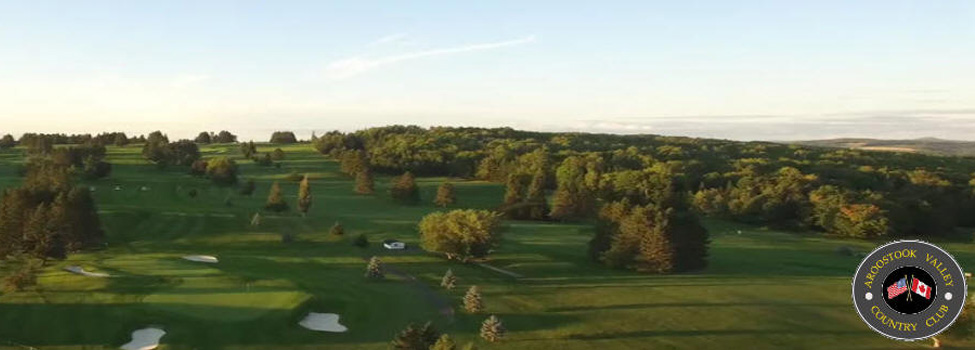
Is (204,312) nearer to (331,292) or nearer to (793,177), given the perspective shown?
(331,292)

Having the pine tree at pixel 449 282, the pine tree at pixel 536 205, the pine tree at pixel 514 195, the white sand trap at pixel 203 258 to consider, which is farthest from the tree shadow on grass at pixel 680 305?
the pine tree at pixel 514 195

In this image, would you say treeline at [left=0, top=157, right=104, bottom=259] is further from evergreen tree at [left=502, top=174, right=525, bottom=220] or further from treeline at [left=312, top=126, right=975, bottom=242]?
treeline at [left=312, top=126, right=975, bottom=242]

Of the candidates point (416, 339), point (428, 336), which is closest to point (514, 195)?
point (428, 336)

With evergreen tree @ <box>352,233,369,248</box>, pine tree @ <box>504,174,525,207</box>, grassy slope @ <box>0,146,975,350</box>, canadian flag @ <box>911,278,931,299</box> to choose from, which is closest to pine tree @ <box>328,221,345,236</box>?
grassy slope @ <box>0,146,975,350</box>

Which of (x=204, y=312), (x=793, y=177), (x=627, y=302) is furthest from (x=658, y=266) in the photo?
(x=793, y=177)

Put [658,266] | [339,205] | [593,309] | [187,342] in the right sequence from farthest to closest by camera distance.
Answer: [339,205]
[658,266]
[593,309]
[187,342]

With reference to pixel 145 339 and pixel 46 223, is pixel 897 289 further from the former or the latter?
pixel 46 223

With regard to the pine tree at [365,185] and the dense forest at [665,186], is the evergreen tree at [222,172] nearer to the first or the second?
the dense forest at [665,186]
